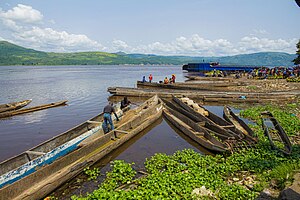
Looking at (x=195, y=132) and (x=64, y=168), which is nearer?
(x=64, y=168)

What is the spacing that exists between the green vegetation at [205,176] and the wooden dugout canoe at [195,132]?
0.67m

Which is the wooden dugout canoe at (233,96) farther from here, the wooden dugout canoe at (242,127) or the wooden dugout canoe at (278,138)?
the wooden dugout canoe at (278,138)

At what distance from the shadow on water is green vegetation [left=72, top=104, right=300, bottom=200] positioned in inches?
24.4

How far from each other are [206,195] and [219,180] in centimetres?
122

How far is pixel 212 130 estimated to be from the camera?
42.2 feet

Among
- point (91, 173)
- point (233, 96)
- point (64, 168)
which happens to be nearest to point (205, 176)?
point (91, 173)

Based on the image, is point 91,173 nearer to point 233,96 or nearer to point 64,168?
point 64,168

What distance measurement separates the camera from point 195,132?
12.7 meters

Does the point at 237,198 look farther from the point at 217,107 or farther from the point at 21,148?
the point at 217,107

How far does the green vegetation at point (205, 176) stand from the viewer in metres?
6.58

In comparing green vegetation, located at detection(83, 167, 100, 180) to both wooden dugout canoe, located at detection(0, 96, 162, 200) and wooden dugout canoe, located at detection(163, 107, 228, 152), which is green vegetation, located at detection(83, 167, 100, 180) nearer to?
wooden dugout canoe, located at detection(0, 96, 162, 200)

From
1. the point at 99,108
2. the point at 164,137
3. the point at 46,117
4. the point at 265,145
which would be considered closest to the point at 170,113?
the point at 164,137

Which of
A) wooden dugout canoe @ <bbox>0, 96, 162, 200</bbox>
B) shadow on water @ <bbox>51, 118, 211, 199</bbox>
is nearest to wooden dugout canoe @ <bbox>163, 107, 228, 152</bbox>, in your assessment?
shadow on water @ <bbox>51, 118, 211, 199</bbox>

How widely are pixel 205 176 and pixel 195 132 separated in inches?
198
